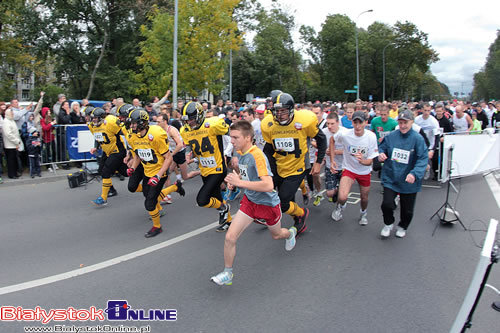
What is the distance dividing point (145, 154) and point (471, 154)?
7.71 metres

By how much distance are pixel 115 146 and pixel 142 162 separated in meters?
1.99

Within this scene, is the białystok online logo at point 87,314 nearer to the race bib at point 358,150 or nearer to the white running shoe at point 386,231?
the white running shoe at point 386,231

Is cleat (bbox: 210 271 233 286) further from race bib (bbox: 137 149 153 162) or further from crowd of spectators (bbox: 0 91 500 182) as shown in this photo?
crowd of spectators (bbox: 0 91 500 182)

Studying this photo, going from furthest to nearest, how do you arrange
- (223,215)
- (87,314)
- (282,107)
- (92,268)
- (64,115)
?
(64,115)
(223,215)
(282,107)
(92,268)
(87,314)

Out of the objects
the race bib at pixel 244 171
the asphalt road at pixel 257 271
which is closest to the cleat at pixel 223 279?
the asphalt road at pixel 257 271

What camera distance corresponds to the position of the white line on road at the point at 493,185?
8.68 metres

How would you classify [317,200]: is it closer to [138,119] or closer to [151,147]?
[151,147]

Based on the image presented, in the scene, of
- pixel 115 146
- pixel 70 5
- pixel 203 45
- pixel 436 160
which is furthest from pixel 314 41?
pixel 115 146

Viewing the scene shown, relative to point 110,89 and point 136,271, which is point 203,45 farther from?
point 136,271

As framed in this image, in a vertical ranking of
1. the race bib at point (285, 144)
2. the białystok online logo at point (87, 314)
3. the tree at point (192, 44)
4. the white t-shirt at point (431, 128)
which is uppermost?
the tree at point (192, 44)

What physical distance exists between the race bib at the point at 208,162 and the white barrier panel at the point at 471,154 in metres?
4.73

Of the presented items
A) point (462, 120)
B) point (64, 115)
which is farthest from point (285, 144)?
point (462, 120)

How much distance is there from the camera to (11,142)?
1031cm

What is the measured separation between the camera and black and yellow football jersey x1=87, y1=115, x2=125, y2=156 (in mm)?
7945
